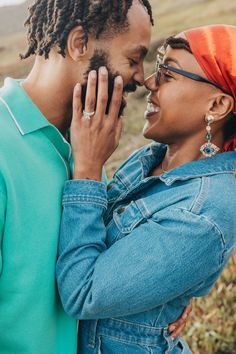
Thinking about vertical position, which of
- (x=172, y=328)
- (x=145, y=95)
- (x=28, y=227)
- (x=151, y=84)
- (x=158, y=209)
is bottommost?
(x=145, y=95)

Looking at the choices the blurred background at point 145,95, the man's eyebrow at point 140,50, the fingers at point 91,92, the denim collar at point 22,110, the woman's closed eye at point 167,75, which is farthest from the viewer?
the blurred background at point 145,95

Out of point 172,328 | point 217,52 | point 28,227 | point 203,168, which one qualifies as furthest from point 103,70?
point 172,328

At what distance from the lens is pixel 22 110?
2379 millimetres

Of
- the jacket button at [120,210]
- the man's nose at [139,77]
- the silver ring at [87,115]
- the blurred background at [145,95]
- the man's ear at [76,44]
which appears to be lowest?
the blurred background at [145,95]

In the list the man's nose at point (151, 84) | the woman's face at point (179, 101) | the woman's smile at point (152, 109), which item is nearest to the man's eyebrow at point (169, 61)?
the woman's face at point (179, 101)

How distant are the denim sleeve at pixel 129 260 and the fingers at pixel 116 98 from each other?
0.37 metres

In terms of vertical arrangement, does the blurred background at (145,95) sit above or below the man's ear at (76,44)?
below

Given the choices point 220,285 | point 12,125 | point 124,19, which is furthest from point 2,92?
point 220,285

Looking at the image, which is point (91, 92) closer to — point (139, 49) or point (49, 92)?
point (49, 92)

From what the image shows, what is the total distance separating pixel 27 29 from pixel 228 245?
1.38 m

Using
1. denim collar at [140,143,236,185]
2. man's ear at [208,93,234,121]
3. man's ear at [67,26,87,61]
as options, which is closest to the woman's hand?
man's ear at [67,26,87,61]

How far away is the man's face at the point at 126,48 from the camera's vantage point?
8.27ft

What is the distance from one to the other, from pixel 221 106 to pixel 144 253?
2.70ft

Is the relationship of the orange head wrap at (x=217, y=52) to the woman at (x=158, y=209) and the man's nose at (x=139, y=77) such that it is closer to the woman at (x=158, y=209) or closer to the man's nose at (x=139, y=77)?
the woman at (x=158, y=209)
